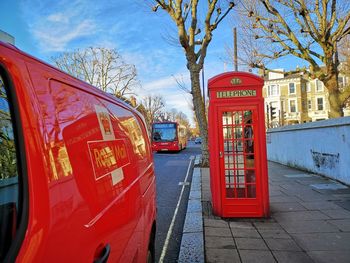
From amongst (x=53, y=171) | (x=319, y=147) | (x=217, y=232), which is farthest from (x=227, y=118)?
(x=319, y=147)

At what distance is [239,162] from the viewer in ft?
21.0

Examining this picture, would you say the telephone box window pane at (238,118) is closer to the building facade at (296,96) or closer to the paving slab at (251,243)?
the paving slab at (251,243)

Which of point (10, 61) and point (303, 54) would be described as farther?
point (303, 54)

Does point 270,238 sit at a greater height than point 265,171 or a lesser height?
Result: lesser

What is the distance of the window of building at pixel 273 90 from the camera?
2537 inches

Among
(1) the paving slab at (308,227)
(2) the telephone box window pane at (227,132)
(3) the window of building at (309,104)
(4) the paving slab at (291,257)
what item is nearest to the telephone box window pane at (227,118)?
(2) the telephone box window pane at (227,132)

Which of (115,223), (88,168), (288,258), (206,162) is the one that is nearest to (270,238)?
(288,258)

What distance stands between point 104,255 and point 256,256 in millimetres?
3244

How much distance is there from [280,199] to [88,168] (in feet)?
22.6

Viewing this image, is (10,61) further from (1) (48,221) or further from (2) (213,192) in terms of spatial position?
(2) (213,192)

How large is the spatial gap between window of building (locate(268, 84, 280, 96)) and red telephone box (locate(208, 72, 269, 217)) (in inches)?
2398

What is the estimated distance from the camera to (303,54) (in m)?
16.4

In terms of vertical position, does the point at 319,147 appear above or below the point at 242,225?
above

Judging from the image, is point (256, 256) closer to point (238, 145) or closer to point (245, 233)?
→ point (245, 233)
